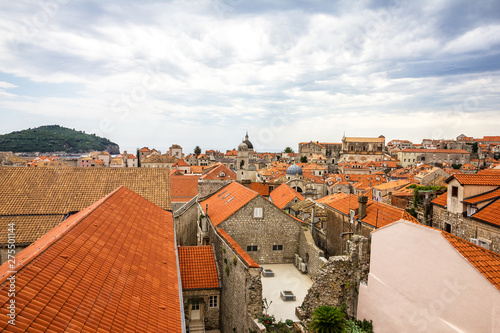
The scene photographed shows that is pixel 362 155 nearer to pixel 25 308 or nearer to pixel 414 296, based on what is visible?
pixel 414 296

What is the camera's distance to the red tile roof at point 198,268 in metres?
14.0

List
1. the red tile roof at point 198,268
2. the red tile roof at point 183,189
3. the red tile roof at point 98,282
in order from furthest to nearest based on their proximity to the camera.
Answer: the red tile roof at point 183,189, the red tile roof at point 198,268, the red tile roof at point 98,282

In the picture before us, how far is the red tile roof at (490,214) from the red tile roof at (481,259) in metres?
2.62

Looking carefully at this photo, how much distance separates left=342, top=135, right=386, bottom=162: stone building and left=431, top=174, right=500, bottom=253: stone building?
106m

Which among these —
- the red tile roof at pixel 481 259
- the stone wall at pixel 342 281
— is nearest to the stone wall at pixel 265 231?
the stone wall at pixel 342 281

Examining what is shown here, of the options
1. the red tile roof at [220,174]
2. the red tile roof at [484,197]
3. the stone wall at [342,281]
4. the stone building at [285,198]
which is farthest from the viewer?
the red tile roof at [220,174]

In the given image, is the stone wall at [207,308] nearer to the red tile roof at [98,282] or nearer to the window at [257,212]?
the red tile roof at [98,282]

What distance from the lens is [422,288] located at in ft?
32.7

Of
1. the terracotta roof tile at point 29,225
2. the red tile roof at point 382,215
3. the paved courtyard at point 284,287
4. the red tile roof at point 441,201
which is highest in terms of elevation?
the red tile roof at point 441,201

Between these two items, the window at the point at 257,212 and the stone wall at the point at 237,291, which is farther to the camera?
the window at the point at 257,212

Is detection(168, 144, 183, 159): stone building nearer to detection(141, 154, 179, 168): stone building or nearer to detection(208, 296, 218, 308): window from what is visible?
detection(141, 154, 179, 168): stone building

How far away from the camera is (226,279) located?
46.0 ft

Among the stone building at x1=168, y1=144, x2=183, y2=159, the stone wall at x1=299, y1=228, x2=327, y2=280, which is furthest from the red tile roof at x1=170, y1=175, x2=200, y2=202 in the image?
the stone building at x1=168, y1=144, x2=183, y2=159

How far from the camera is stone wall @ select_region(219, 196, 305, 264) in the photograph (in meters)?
18.7
